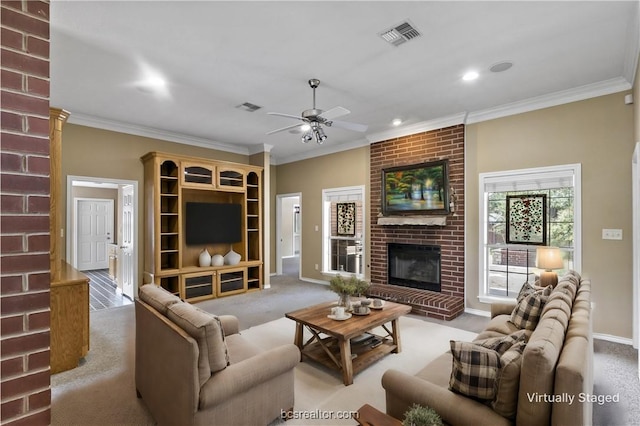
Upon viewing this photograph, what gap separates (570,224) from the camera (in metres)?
4.12

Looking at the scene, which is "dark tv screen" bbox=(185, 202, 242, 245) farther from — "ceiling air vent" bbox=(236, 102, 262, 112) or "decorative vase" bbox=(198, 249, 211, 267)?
"ceiling air vent" bbox=(236, 102, 262, 112)

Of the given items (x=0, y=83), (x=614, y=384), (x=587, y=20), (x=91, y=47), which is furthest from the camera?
(x=91, y=47)

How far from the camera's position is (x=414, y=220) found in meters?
5.37

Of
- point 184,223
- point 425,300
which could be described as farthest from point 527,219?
point 184,223

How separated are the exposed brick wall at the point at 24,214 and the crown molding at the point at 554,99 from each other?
4.87 metres

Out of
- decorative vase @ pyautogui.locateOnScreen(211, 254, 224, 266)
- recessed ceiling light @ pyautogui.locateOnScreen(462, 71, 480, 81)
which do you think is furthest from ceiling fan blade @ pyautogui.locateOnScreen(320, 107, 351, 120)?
decorative vase @ pyautogui.locateOnScreen(211, 254, 224, 266)

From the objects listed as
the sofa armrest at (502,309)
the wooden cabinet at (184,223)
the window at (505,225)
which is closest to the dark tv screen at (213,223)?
the wooden cabinet at (184,223)

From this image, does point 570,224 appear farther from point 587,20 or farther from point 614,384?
point 587,20

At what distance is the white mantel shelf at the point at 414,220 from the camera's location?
509cm

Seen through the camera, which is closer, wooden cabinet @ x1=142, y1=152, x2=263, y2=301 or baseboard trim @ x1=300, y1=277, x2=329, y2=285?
wooden cabinet @ x1=142, y1=152, x2=263, y2=301

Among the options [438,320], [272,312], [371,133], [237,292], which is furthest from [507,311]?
[237,292]

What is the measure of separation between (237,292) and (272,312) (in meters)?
1.44

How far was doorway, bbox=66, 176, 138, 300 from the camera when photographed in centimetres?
511

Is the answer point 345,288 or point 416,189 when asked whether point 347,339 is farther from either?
point 416,189
